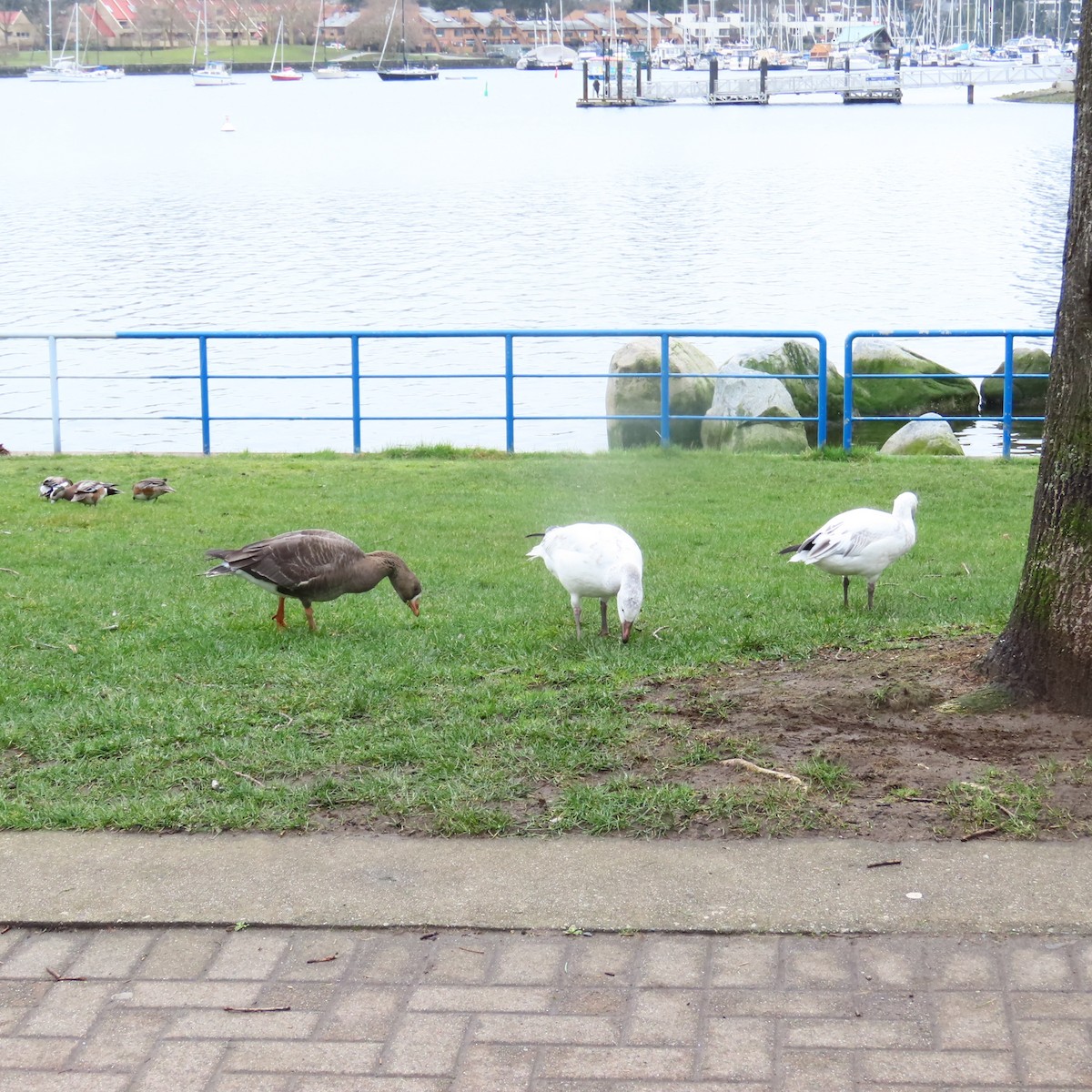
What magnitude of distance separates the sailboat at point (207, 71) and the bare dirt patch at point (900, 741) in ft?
555

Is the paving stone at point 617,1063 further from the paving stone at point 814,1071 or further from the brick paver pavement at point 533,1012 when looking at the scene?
the paving stone at point 814,1071

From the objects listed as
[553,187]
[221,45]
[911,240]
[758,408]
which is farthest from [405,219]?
[221,45]

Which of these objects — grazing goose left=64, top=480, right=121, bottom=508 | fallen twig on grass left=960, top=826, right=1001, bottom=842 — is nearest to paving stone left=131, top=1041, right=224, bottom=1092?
fallen twig on grass left=960, top=826, right=1001, bottom=842

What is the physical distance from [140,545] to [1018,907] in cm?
772

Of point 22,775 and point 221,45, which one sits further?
point 221,45

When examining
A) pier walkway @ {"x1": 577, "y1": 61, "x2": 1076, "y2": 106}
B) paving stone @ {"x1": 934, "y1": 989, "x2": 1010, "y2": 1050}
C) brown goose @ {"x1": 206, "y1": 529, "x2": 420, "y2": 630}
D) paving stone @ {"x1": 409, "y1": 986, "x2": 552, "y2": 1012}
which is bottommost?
paving stone @ {"x1": 409, "y1": 986, "x2": 552, "y2": 1012}

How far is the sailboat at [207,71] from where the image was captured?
16525 centimetres

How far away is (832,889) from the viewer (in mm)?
4672

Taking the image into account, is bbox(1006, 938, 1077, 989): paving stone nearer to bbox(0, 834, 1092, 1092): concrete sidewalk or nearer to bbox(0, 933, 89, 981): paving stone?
bbox(0, 834, 1092, 1092): concrete sidewalk

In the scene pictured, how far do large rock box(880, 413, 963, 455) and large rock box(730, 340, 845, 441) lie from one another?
1558mm

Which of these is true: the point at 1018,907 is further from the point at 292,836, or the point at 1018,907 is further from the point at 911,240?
the point at 911,240

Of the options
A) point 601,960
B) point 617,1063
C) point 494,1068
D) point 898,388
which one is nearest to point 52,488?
point 601,960

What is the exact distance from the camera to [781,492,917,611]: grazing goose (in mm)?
7977

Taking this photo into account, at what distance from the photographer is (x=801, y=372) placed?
20.5m
